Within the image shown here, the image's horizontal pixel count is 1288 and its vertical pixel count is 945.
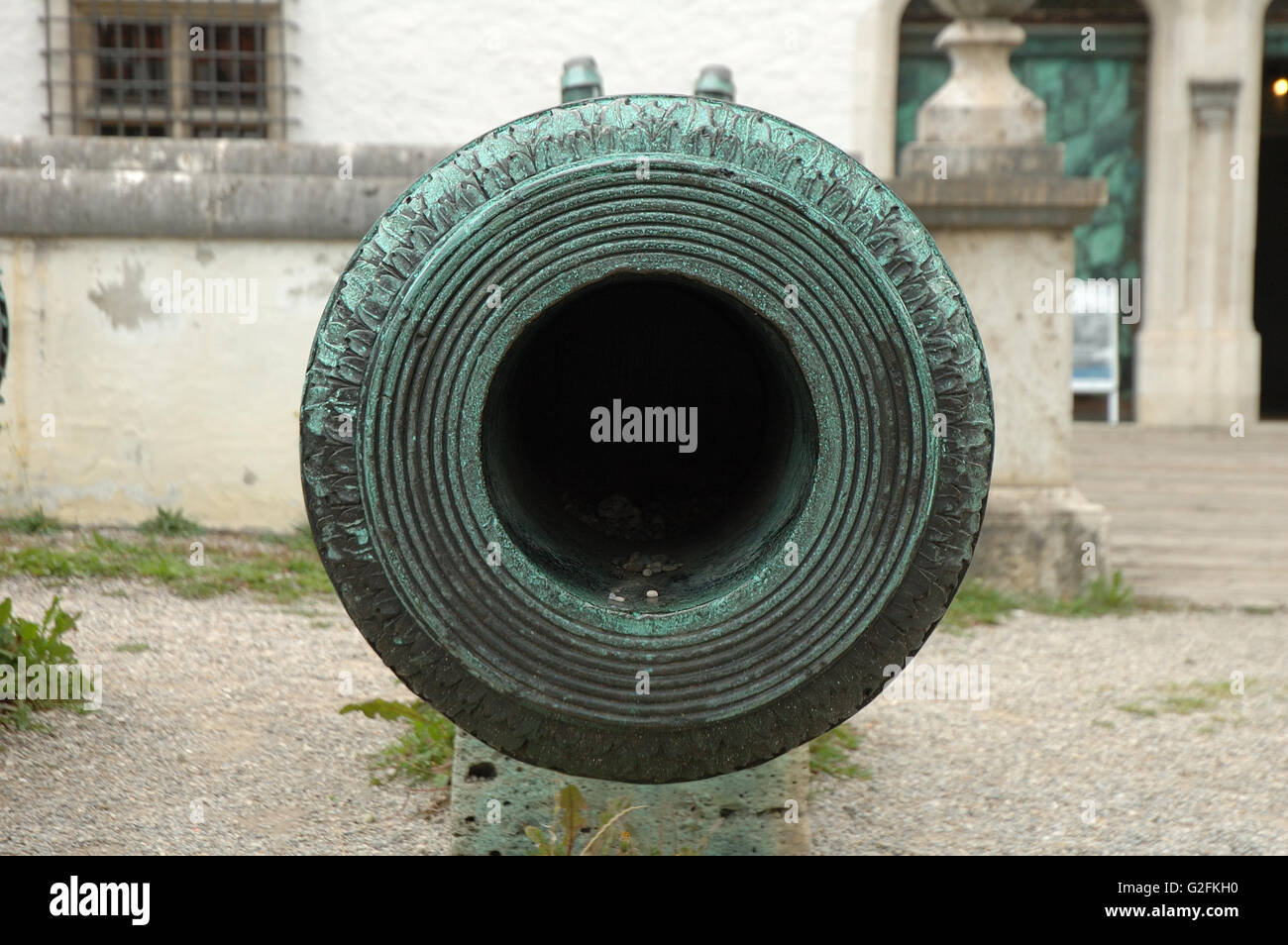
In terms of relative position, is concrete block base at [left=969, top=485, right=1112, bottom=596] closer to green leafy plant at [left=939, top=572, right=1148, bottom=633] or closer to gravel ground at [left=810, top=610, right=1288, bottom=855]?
green leafy plant at [left=939, top=572, right=1148, bottom=633]

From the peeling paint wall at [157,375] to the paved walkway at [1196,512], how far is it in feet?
11.4

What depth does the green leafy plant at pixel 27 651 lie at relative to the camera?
3678 mm

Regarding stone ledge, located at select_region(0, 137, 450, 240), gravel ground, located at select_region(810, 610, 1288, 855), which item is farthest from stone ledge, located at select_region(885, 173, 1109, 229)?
stone ledge, located at select_region(0, 137, 450, 240)

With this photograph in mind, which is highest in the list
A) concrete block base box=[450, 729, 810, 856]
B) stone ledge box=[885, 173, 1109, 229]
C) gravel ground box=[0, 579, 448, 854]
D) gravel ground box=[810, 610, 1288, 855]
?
stone ledge box=[885, 173, 1109, 229]

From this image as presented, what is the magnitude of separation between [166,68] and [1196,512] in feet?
23.3

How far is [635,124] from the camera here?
192cm

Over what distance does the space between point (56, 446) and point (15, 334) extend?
0.49 meters

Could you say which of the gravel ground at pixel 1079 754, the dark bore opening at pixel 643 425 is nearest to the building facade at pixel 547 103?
the gravel ground at pixel 1079 754

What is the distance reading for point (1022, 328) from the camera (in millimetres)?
5812

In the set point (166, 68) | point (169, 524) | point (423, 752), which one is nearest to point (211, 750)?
point (423, 752)

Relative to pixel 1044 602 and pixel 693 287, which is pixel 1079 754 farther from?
pixel 693 287

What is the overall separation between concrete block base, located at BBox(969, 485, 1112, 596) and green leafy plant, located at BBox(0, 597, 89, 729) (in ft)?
10.9

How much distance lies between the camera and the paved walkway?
6.27m

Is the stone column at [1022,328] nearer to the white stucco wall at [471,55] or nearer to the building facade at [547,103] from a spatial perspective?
the building facade at [547,103]
